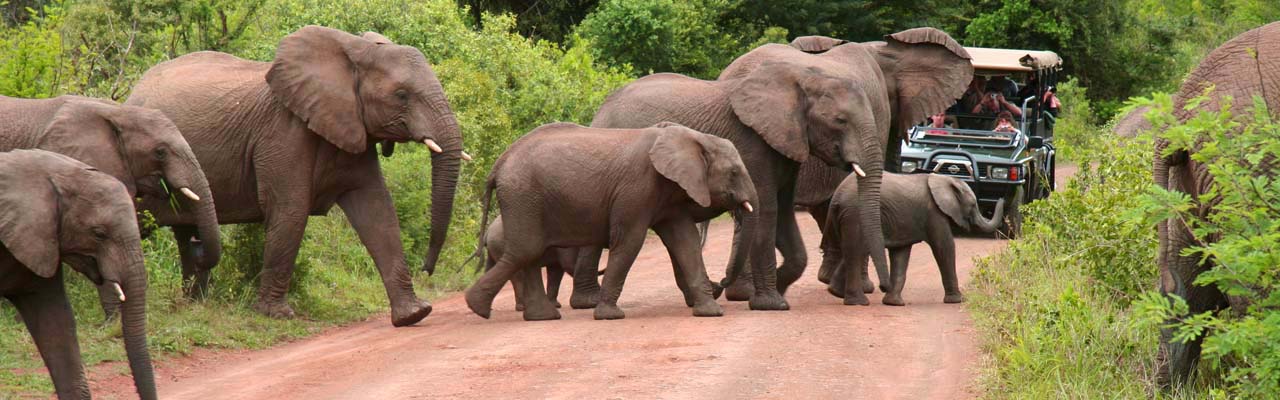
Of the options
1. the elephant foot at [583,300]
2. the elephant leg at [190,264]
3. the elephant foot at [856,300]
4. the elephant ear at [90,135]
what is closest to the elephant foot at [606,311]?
the elephant foot at [583,300]

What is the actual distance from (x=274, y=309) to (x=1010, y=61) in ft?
33.8

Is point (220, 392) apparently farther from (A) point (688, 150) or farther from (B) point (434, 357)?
(A) point (688, 150)

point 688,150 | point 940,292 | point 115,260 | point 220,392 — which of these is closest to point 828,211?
point 940,292

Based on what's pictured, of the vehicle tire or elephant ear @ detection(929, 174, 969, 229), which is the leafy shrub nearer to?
elephant ear @ detection(929, 174, 969, 229)

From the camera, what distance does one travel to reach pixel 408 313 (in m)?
11.8

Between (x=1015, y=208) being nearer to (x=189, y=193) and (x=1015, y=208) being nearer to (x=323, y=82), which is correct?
(x=323, y=82)

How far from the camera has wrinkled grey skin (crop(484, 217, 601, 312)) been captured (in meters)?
12.4

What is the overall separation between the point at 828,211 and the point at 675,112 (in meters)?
1.56

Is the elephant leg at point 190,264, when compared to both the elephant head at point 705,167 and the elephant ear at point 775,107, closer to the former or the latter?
the elephant head at point 705,167

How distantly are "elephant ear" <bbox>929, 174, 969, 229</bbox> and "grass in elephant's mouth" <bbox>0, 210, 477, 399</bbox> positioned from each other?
4194mm

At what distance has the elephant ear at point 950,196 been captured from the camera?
13536 mm

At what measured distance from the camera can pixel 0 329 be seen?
10156mm

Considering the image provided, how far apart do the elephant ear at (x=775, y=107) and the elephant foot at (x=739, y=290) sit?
4.18ft

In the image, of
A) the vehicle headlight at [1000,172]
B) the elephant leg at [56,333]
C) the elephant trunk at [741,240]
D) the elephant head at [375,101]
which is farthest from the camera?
the vehicle headlight at [1000,172]
